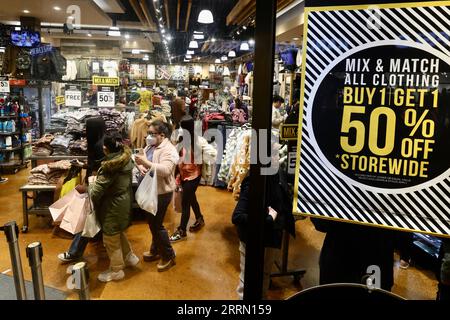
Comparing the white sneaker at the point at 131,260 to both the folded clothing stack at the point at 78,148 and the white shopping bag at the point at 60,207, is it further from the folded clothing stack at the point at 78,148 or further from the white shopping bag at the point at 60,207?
the folded clothing stack at the point at 78,148

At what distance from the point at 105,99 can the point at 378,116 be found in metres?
5.72

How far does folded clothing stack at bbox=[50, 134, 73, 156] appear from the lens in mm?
5289

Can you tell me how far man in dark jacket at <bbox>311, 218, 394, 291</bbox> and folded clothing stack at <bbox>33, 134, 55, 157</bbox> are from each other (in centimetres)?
452

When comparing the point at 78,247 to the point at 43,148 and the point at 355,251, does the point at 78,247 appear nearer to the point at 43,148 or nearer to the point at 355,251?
the point at 43,148

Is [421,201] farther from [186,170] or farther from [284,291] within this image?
[186,170]

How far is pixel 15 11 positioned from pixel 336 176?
9.62 meters

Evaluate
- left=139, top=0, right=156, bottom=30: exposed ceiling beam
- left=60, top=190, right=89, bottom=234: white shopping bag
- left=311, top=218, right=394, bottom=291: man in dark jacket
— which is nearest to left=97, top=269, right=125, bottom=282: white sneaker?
left=60, top=190, right=89, bottom=234: white shopping bag

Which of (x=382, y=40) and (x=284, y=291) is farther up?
(x=382, y=40)

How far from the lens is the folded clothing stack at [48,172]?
499 cm

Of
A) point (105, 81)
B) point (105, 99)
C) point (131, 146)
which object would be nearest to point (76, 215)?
point (131, 146)

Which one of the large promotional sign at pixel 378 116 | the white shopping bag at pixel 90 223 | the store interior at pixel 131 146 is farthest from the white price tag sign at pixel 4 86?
the large promotional sign at pixel 378 116

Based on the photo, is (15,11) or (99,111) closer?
(99,111)
